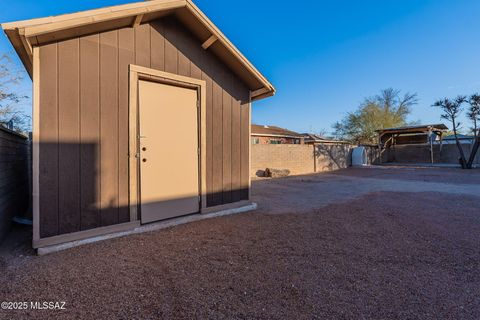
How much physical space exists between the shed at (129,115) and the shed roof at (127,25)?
12 millimetres

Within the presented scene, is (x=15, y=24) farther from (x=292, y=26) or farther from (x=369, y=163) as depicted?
(x=369, y=163)

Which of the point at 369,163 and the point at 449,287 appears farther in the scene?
the point at 369,163

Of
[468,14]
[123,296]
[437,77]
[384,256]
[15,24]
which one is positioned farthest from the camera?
[437,77]

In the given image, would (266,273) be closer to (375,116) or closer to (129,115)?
(129,115)

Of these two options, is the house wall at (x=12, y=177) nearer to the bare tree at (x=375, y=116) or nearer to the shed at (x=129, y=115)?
the shed at (x=129, y=115)

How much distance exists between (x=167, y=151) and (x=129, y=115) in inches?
28.8

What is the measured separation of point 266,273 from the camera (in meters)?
2.16

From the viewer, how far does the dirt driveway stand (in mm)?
1651

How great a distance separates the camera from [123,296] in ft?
5.91

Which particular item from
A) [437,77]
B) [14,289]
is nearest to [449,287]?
[14,289]

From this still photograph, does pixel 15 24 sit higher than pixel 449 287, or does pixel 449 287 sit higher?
pixel 15 24

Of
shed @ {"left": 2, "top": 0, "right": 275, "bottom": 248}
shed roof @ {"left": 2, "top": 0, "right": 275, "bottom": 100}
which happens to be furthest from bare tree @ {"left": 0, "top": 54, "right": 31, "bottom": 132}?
shed @ {"left": 2, "top": 0, "right": 275, "bottom": 248}

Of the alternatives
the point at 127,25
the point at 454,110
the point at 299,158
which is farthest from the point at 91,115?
the point at 454,110

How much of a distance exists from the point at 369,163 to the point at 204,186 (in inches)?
687
